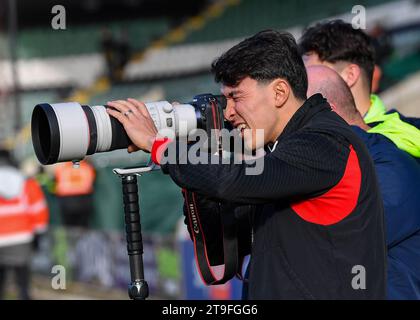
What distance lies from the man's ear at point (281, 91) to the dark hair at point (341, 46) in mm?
949

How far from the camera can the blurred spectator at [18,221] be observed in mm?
6301

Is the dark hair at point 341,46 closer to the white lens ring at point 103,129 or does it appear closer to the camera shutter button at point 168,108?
the camera shutter button at point 168,108

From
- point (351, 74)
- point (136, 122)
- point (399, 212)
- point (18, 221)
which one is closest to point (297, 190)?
point (136, 122)

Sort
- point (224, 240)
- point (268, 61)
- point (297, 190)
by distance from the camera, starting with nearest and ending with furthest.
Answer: point (297, 190), point (268, 61), point (224, 240)

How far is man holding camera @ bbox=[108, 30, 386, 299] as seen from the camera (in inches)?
66.6

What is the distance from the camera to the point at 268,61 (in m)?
1.82

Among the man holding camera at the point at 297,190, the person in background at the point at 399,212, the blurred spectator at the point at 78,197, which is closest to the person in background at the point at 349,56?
the person in background at the point at 399,212

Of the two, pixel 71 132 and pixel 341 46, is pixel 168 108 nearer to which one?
pixel 71 132

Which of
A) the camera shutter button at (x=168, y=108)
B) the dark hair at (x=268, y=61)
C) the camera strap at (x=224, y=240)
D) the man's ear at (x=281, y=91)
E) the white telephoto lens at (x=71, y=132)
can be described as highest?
the dark hair at (x=268, y=61)

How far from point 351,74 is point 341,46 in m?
0.11

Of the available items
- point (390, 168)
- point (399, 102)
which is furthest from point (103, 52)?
point (390, 168)

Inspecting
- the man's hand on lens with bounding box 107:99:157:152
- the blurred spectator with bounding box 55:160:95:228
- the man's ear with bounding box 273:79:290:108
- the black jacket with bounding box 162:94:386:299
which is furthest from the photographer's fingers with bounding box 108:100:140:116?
the blurred spectator with bounding box 55:160:95:228

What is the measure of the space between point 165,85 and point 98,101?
3.55 ft
